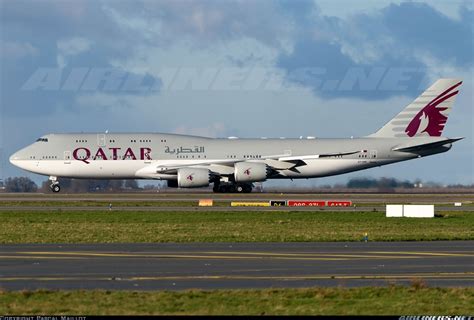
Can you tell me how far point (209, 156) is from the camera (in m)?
74.9

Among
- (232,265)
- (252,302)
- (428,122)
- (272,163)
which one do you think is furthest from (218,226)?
(428,122)

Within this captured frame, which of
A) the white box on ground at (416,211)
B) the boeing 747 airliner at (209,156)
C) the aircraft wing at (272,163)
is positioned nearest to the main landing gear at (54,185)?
the boeing 747 airliner at (209,156)

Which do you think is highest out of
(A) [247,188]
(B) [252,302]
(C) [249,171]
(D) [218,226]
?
(C) [249,171]

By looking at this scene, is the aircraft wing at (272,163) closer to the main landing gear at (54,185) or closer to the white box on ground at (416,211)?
the main landing gear at (54,185)

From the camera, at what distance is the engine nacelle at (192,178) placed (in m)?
71.6

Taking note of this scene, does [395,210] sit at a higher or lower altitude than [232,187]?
lower

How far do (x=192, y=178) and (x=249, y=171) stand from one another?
4445 millimetres

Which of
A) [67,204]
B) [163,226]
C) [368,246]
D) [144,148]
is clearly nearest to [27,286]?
[368,246]

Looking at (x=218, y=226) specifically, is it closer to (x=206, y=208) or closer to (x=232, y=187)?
(x=206, y=208)

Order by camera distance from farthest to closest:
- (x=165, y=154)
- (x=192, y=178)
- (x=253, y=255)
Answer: (x=165, y=154) < (x=192, y=178) < (x=253, y=255)

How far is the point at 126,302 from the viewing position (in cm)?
1725

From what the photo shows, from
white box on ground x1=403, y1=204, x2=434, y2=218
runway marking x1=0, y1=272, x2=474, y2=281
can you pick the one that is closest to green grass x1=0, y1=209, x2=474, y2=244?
white box on ground x1=403, y1=204, x2=434, y2=218

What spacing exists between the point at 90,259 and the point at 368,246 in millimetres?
9322

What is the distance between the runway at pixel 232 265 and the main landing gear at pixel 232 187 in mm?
43348
